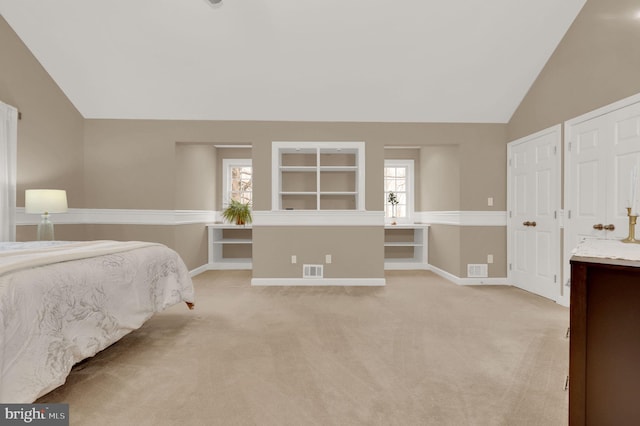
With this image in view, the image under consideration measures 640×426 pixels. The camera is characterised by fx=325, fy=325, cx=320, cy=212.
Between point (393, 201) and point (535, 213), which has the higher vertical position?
point (393, 201)

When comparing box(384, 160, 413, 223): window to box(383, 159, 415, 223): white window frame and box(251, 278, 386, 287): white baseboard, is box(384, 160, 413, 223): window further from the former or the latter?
box(251, 278, 386, 287): white baseboard

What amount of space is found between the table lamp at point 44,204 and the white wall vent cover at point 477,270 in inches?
211

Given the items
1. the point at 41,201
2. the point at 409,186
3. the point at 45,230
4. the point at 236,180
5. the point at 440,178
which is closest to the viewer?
the point at 41,201

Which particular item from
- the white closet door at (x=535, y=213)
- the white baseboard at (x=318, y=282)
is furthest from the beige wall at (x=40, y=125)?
the white closet door at (x=535, y=213)

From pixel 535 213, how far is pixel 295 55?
3.67 m

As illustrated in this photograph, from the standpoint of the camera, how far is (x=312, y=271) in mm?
4816

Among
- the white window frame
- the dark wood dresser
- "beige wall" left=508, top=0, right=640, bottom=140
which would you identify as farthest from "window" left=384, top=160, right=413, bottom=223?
the dark wood dresser

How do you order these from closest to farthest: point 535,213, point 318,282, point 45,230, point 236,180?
1. point 45,230
2. point 535,213
3. point 318,282
4. point 236,180

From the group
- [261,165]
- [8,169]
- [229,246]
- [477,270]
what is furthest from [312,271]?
[8,169]

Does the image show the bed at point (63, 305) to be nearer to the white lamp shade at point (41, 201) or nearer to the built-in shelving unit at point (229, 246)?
the white lamp shade at point (41, 201)

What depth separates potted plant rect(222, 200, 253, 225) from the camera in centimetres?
611

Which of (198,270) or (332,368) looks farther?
(198,270)

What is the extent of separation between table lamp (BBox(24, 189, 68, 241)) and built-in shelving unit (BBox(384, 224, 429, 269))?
4.79 meters

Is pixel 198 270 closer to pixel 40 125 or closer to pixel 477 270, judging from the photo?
pixel 40 125
